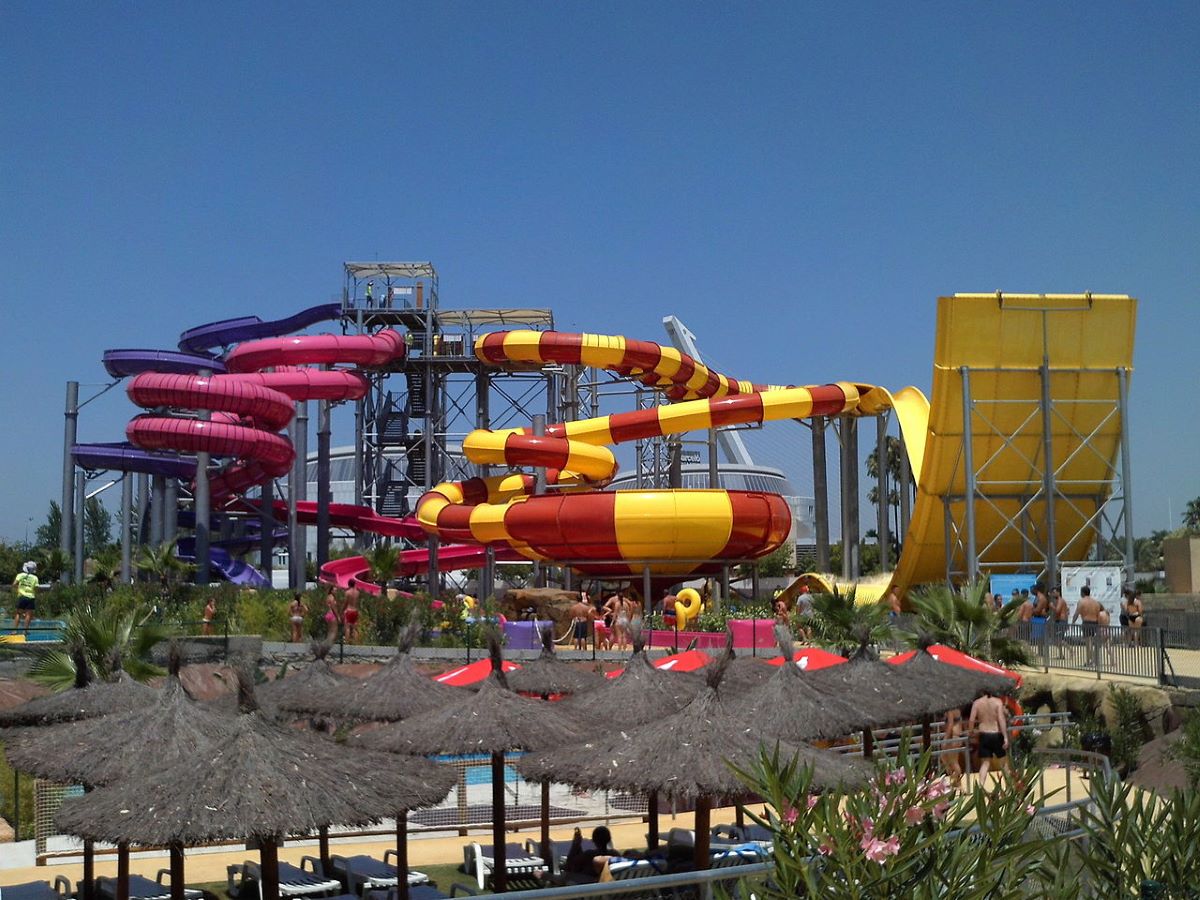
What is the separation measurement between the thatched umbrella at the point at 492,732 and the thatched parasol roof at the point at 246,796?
206 cm

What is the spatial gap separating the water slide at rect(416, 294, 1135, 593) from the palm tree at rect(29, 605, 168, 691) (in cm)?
1787

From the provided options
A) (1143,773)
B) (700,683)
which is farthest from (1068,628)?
(700,683)

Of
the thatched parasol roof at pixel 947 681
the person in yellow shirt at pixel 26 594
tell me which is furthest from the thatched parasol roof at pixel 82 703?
the person in yellow shirt at pixel 26 594

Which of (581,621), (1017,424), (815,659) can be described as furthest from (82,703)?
(1017,424)

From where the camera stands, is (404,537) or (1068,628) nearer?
(1068,628)

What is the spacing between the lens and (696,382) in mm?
40188

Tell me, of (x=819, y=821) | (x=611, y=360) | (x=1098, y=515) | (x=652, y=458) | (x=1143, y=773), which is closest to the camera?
(x=819, y=821)

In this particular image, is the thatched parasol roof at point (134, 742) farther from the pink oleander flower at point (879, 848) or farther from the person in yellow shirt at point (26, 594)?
the person in yellow shirt at point (26, 594)

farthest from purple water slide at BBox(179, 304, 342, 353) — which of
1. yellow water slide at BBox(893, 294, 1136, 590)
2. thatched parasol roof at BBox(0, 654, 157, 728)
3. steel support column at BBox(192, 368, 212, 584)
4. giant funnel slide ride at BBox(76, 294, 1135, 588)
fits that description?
thatched parasol roof at BBox(0, 654, 157, 728)

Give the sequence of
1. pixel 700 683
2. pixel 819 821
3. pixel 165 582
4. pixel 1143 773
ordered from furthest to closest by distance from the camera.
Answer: pixel 165 582
pixel 1143 773
pixel 700 683
pixel 819 821

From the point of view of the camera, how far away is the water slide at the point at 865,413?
90.2ft

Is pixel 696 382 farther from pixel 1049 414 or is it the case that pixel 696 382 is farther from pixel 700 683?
pixel 700 683

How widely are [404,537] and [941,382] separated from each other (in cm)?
2524

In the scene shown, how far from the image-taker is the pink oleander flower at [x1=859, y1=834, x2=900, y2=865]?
186 inches
